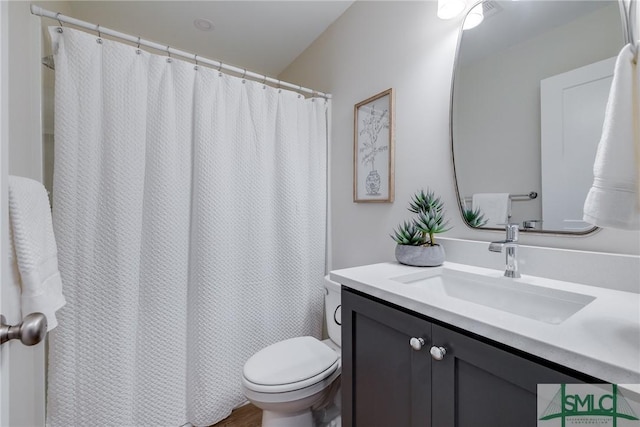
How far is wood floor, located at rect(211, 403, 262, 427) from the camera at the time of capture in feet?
4.86

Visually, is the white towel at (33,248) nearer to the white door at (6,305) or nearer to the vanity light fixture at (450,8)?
the white door at (6,305)

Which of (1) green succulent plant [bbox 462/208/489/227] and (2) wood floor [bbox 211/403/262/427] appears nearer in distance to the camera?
(1) green succulent plant [bbox 462/208/489/227]

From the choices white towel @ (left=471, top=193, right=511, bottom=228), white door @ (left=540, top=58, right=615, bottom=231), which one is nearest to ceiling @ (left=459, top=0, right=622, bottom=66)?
white door @ (left=540, top=58, right=615, bottom=231)

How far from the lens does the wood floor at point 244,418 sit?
148 cm

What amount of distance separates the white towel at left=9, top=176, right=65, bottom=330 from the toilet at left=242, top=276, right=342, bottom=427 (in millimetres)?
769

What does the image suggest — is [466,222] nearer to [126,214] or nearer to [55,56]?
[126,214]

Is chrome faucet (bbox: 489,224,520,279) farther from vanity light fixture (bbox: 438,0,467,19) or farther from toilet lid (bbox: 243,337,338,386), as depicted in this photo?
vanity light fixture (bbox: 438,0,467,19)

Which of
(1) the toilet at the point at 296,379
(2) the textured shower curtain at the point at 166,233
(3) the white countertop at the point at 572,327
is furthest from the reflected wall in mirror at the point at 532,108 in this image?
(2) the textured shower curtain at the point at 166,233

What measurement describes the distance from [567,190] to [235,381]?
177 centimetres

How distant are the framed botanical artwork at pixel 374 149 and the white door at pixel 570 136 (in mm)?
658

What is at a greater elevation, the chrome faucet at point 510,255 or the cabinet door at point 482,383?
the chrome faucet at point 510,255

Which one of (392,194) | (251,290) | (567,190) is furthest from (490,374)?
(251,290)

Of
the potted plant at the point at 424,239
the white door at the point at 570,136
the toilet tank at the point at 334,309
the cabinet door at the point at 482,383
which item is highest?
the white door at the point at 570,136

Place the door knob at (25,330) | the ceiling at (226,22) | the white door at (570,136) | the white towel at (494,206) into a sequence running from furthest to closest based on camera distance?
the ceiling at (226,22) → the white towel at (494,206) → the white door at (570,136) → the door knob at (25,330)
